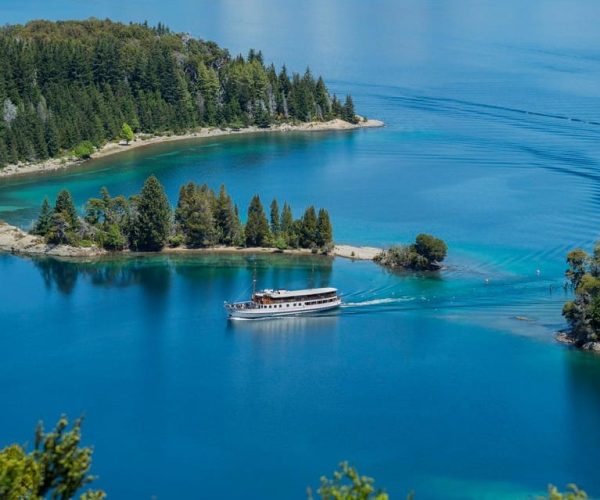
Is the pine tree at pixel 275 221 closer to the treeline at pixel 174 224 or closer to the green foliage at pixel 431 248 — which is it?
the treeline at pixel 174 224

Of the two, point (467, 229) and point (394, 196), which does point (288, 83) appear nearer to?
point (394, 196)

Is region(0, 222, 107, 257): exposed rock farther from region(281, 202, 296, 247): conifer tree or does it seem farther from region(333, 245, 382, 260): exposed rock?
region(333, 245, 382, 260): exposed rock

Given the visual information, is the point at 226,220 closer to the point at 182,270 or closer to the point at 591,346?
the point at 182,270

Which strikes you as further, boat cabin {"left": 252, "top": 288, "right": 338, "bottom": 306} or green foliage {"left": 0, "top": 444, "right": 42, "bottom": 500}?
boat cabin {"left": 252, "top": 288, "right": 338, "bottom": 306}

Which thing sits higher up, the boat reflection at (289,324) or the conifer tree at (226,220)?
the conifer tree at (226,220)

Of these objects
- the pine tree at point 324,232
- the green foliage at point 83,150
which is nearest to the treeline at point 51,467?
the pine tree at point 324,232

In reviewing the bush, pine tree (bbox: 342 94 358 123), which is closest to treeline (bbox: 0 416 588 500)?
the bush

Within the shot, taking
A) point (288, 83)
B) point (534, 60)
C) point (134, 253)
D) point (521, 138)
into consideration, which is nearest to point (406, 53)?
point (534, 60)
